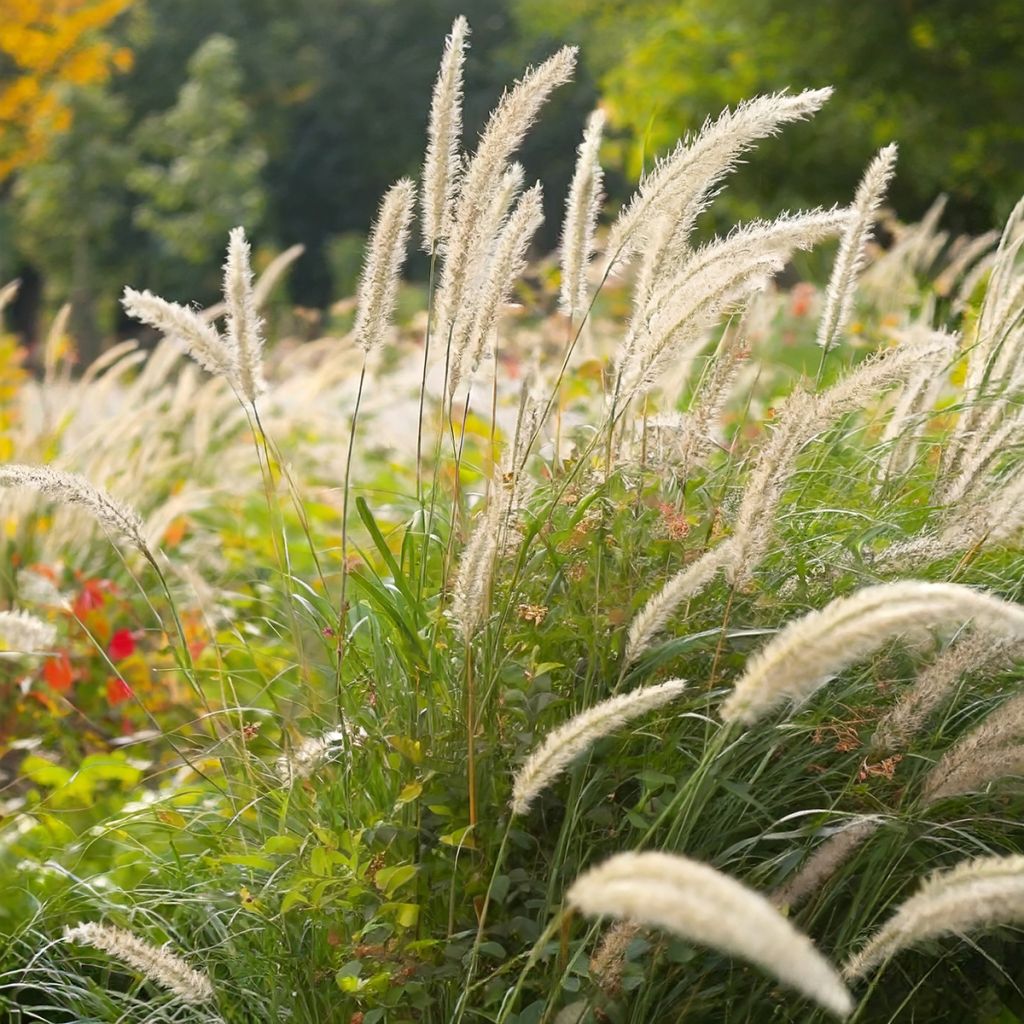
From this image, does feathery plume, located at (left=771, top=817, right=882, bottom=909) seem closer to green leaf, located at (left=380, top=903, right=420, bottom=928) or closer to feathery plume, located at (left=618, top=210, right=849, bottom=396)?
green leaf, located at (left=380, top=903, right=420, bottom=928)

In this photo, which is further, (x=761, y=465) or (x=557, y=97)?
(x=557, y=97)

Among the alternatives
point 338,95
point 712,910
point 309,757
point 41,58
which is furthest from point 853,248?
point 338,95

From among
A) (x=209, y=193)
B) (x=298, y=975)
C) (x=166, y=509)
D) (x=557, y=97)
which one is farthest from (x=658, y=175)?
(x=557, y=97)

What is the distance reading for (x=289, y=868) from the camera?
2012 millimetres

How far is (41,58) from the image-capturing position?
16344mm

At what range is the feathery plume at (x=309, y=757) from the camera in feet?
6.66

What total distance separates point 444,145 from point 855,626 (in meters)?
1.13

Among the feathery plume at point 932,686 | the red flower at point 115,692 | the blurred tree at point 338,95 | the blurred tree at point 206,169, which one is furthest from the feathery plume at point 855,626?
the blurred tree at point 338,95

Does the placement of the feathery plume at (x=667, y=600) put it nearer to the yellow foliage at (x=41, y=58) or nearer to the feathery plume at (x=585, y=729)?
the feathery plume at (x=585, y=729)

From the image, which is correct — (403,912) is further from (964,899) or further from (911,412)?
(911,412)

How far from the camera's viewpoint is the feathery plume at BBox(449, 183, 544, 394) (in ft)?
6.52

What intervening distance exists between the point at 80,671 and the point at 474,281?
233 centimetres

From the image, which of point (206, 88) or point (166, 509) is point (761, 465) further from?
point (206, 88)

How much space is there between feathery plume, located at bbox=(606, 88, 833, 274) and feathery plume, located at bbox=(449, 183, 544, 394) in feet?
0.42
